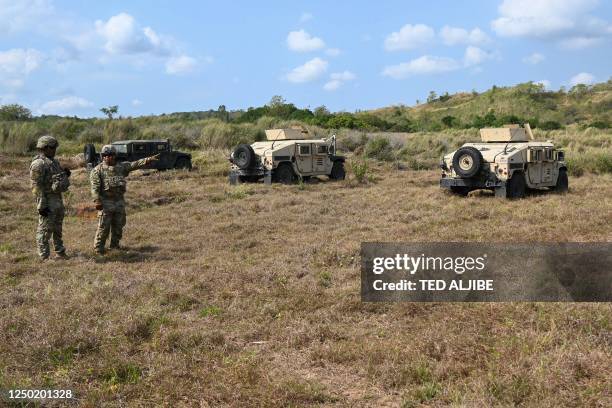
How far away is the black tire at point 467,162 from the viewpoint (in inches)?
494

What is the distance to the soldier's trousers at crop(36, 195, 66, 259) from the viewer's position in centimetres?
780

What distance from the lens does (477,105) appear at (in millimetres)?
55844

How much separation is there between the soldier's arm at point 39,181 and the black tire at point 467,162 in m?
8.18

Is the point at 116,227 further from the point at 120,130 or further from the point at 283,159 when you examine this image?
the point at 120,130

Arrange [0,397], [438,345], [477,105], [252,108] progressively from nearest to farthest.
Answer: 1. [0,397]
2. [438,345]
3. [252,108]
4. [477,105]

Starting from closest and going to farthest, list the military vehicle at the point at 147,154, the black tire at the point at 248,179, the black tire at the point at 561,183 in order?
1. the black tire at the point at 561,183
2. the black tire at the point at 248,179
3. the military vehicle at the point at 147,154

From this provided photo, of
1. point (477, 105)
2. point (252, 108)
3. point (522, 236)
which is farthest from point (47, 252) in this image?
point (477, 105)

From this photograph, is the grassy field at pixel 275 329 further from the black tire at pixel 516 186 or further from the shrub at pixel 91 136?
the shrub at pixel 91 136

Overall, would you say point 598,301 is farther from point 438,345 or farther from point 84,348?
point 84,348

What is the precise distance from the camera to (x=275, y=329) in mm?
4992

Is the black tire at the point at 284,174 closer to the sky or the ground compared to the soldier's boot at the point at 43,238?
closer to the sky

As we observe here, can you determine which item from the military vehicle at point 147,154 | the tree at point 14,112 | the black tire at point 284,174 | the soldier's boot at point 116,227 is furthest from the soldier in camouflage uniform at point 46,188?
the tree at point 14,112

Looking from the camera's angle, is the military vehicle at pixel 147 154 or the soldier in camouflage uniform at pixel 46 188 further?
the military vehicle at pixel 147 154

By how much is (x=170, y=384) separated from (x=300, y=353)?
1.05 m
